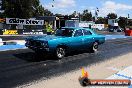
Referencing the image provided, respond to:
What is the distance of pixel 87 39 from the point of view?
1606 cm

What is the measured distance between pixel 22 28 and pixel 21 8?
110 feet

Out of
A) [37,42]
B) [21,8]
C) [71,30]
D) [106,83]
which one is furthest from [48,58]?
[21,8]

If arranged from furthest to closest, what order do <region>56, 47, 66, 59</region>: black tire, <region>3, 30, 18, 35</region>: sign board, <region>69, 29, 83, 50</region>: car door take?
<region>3, 30, 18, 35</region>: sign board, <region>69, 29, 83, 50</region>: car door, <region>56, 47, 66, 59</region>: black tire

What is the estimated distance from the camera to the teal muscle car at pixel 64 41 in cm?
1337

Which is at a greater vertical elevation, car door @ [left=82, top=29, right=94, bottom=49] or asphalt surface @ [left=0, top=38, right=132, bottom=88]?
car door @ [left=82, top=29, right=94, bottom=49]

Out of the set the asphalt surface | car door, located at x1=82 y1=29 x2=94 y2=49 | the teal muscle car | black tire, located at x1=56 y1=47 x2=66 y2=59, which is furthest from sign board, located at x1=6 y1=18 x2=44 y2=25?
black tire, located at x1=56 y1=47 x2=66 y2=59

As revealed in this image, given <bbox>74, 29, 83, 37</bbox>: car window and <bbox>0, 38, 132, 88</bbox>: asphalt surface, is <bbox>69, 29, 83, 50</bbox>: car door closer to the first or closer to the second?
<bbox>74, 29, 83, 37</bbox>: car window

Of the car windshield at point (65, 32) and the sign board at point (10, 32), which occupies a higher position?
the car windshield at point (65, 32)

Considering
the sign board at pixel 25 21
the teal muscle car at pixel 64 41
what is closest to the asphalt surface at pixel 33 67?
the teal muscle car at pixel 64 41

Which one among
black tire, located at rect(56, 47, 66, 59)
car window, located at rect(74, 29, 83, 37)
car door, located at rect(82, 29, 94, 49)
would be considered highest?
car window, located at rect(74, 29, 83, 37)

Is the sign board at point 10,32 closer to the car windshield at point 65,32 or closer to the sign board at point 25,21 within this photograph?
the sign board at point 25,21

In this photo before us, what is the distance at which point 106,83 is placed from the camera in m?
4.63

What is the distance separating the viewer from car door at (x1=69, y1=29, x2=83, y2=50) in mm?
14807

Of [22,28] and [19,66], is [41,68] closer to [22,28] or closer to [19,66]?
[19,66]
